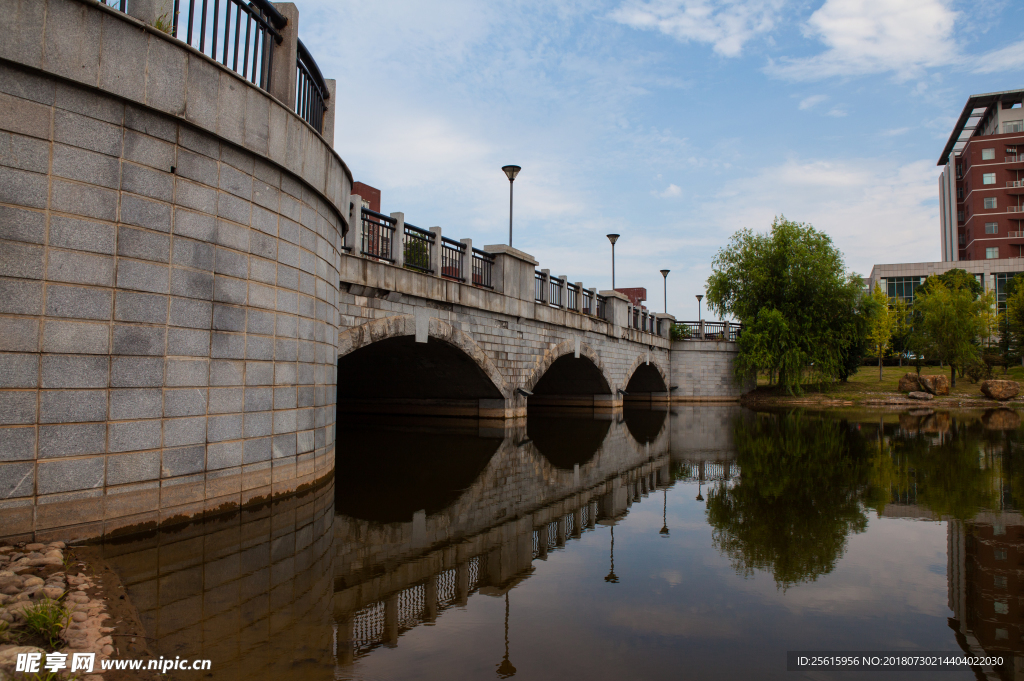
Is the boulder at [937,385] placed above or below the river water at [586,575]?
above

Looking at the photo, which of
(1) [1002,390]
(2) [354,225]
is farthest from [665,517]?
(1) [1002,390]

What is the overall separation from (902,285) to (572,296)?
5890 centimetres

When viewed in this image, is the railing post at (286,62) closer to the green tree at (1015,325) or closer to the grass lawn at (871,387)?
the grass lawn at (871,387)

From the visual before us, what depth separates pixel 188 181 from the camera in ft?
20.2

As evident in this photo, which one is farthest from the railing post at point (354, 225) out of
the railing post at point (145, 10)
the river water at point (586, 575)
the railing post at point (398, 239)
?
the railing post at point (145, 10)

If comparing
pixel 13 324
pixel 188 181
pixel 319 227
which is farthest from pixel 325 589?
pixel 319 227

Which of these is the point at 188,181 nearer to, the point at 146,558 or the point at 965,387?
the point at 146,558

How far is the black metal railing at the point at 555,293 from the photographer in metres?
20.1

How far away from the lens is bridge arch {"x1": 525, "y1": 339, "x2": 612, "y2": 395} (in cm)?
2025

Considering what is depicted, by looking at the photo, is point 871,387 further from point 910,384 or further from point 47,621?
point 47,621

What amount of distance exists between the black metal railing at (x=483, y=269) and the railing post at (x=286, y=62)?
8718mm

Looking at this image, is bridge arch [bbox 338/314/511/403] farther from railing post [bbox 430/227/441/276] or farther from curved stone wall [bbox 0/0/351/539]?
curved stone wall [bbox 0/0/351/539]

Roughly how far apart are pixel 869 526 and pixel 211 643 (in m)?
6.57

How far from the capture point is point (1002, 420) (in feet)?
71.4
